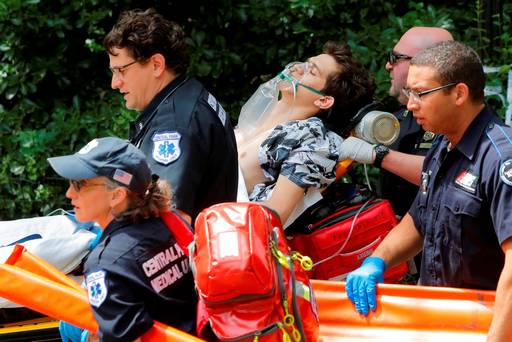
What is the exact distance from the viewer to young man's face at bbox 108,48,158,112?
3.06m

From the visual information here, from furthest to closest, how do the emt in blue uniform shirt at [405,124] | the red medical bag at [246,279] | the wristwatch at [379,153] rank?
the emt in blue uniform shirt at [405,124] → the wristwatch at [379,153] → the red medical bag at [246,279]

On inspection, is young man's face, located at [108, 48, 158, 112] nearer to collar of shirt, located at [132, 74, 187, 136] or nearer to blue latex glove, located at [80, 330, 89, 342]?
collar of shirt, located at [132, 74, 187, 136]

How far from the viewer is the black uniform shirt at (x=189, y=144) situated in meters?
2.84

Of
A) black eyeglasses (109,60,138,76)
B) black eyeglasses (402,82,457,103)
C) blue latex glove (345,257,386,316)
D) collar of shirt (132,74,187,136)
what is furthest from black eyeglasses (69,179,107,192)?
black eyeglasses (402,82,457,103)

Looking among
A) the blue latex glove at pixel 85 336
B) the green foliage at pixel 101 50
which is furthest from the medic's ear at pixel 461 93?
the green foliage at pixel 101 50

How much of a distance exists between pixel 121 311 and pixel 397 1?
343 centimetres

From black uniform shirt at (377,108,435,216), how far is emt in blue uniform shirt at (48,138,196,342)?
1.65 meters

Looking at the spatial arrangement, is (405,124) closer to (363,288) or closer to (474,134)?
A: (474,134)

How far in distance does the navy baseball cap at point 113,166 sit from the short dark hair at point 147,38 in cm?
66

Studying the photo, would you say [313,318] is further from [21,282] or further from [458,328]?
[21,282]

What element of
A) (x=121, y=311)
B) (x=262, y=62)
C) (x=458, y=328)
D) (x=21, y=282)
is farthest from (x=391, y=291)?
(x=262, y=62)

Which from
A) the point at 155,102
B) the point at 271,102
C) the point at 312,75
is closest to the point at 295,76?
A: the point at 312,75

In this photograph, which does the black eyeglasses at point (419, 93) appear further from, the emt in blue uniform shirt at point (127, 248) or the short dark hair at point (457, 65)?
the emt in blue uniform shirt at point (127, 248)

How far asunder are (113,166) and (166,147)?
43 centimetres
